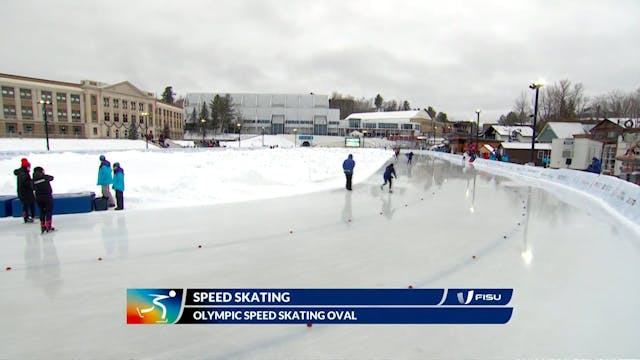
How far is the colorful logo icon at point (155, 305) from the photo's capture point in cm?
345

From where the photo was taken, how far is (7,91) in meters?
55.5

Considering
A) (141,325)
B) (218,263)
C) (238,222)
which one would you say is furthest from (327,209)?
(141,325)

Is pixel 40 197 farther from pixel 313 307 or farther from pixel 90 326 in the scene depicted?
pixel 313 307

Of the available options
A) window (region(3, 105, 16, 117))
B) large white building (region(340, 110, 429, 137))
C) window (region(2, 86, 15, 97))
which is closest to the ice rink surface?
window (region(3, 105, 16, 117))

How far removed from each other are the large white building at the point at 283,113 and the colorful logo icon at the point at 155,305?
9812 centimetres

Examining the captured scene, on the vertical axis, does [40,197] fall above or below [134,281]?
above

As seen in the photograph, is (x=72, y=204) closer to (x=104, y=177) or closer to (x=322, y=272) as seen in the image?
(x=104, y=177)

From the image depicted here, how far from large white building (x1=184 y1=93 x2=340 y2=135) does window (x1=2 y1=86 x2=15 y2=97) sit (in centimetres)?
4619

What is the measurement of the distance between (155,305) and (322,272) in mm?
2380

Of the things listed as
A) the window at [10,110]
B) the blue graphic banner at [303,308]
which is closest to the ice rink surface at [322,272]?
the blue graphic banner at [303,308]

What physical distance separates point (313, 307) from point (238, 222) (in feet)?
15.9

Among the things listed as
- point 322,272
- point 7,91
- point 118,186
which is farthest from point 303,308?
point 7,91

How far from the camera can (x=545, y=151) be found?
44.4 metres

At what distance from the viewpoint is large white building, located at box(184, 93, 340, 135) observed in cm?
10081
